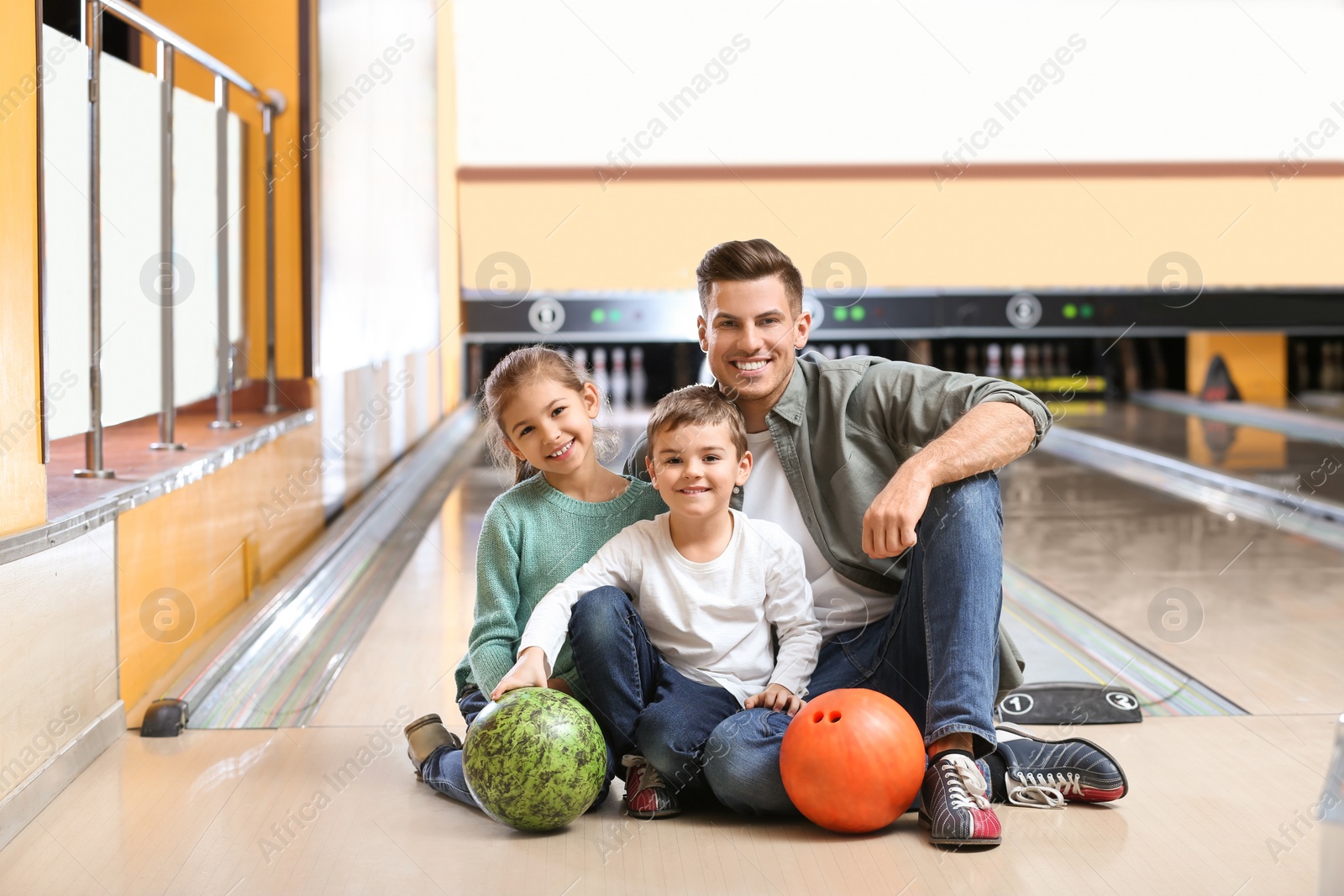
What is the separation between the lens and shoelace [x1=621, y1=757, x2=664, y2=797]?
1.60 metres

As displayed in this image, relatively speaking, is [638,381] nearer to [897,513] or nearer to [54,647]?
[54,647]

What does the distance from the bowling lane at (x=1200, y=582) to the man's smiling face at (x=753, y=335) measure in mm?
899

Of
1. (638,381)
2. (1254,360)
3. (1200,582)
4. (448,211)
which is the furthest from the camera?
(638,381)

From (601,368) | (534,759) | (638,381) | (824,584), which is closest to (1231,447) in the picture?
(638,381)

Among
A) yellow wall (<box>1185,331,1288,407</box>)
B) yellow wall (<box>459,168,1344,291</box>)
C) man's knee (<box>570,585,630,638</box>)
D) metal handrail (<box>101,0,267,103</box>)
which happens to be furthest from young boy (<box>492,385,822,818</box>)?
yellow wall (<box>1185,331,1288,407</box>)

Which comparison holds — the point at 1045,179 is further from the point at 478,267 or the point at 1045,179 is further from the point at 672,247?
the point at 478,267

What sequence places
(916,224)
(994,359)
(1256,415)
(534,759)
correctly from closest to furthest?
(534,759), (1256,415), (916,224), (994,359)

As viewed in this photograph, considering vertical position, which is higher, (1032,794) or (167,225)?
(167,225)

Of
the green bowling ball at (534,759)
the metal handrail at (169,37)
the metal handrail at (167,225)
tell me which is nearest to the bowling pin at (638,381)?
the metal handrail at (167,225)

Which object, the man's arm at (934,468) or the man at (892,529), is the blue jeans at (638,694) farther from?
the man's arm at (934,468)

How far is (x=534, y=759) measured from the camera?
57.1 inches

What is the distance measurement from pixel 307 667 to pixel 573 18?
15.6ft

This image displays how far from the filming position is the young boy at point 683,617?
61.9 inches

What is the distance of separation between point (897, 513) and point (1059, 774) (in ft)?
1.33
